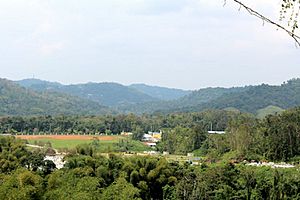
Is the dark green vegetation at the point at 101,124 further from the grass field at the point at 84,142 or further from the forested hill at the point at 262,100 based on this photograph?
the forested hill at the point at 262,100

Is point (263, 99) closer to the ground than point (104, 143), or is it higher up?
higher up

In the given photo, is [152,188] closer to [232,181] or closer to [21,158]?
[232,181]

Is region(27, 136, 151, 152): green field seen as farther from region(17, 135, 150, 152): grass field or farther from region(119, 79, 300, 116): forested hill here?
region(119, 79, 300, 116): forested hill

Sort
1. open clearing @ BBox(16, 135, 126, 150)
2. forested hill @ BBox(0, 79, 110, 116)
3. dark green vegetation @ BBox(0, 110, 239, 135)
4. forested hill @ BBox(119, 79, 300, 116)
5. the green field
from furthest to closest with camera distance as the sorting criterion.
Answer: forested hill @ BBox(119, 79, 300, 116) → forested hill @ BBox(0, 79, 110, 116) → dark green vegetation @ BBox(0, 110, 239, 135) → open clearing @ BBox(16, 135, 126, 150) → the green field

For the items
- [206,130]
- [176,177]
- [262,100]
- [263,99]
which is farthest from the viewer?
[263,99]

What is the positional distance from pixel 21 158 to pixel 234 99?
269ft

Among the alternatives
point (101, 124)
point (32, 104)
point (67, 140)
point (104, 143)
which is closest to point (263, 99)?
point (32, 104)

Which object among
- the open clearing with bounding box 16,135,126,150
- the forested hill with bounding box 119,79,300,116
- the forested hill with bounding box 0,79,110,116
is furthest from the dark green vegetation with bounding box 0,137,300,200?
the forested hill with bounding box 0,79,110,116

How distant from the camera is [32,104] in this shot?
94.3 m

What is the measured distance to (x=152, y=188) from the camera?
22.3 metres

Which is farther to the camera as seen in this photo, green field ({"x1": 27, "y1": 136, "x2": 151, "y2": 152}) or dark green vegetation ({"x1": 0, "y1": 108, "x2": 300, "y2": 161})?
green field ({"x1": 27, "y1": 136, "x2": 151, "y2": 152})

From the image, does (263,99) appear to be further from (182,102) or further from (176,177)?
(176,177)

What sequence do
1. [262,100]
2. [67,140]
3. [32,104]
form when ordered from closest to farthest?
[67,140]
[32,104]
[262,100]

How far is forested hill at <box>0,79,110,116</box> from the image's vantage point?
288 feet
